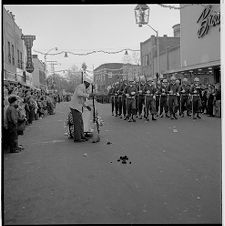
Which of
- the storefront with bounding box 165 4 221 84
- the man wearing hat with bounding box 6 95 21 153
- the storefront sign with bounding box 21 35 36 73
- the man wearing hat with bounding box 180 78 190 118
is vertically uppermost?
the storefront with bounding box 165 4 221 84

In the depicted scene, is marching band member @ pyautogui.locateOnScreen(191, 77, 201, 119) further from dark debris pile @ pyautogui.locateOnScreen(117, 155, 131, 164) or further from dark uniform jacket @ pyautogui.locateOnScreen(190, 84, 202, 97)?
dark debris pile @ pyautogui.locateOnScreen(117, 155, 131, 164)

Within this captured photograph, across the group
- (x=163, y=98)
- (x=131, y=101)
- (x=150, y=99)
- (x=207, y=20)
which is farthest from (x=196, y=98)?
(x=207, y=20)

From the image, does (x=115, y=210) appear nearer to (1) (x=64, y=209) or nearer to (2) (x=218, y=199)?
(1) (x=64, y=209)

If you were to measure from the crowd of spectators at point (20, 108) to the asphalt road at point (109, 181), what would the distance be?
17cm

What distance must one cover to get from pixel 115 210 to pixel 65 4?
6.59ft

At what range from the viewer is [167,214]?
115 inches

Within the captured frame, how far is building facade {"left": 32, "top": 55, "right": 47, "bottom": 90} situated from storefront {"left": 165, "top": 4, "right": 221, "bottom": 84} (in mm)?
1638

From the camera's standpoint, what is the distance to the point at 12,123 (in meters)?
3.33

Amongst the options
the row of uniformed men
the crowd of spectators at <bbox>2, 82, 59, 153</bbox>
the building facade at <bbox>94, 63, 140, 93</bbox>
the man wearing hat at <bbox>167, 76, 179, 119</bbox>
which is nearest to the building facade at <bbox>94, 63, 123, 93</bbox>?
the building facade at <bbox>94, 63, 140, 93</bbox>

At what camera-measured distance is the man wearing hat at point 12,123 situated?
10.6ft

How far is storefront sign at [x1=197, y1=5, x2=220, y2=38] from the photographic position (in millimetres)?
3504

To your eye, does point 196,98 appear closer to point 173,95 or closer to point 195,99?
point 195,99

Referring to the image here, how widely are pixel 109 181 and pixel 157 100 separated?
644 centimetres

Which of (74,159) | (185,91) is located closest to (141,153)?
(74,159)
